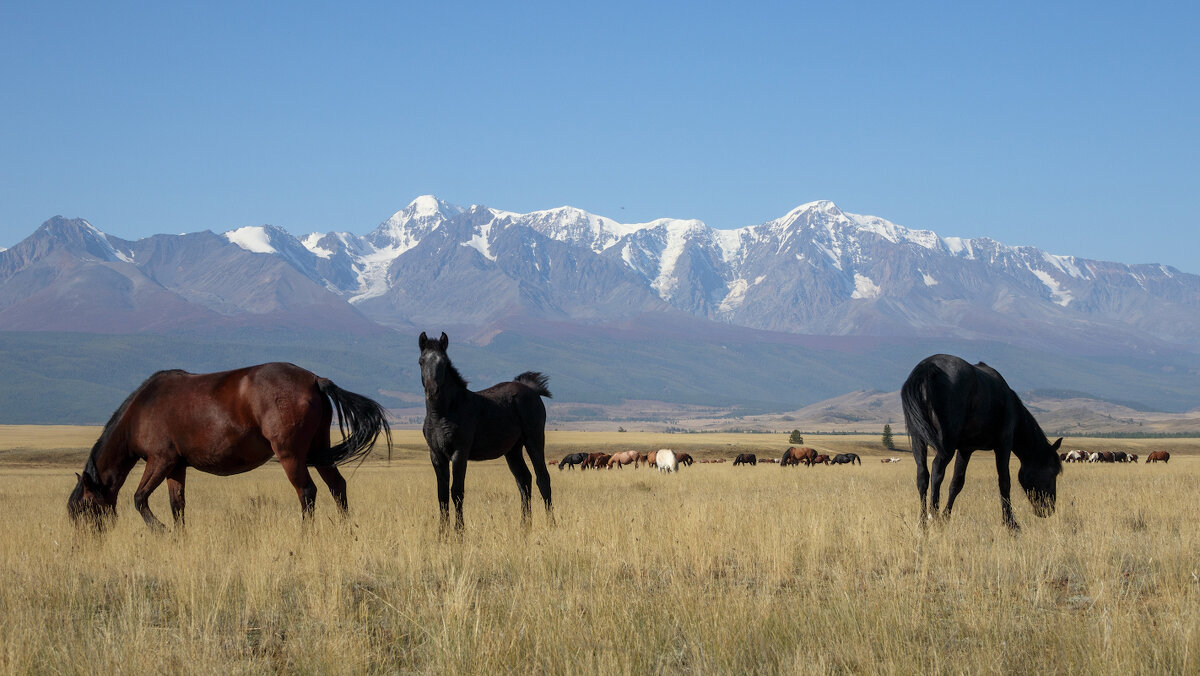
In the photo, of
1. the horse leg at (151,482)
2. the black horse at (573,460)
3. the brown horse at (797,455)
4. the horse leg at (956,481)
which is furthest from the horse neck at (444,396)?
the black horse at (573,460)

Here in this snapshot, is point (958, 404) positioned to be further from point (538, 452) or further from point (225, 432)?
point (225, 432)

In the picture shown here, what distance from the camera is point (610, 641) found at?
6520mm

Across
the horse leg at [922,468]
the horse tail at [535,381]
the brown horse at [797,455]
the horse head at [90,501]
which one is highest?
the horse tail at [535,381]

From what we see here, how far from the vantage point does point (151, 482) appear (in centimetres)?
1295

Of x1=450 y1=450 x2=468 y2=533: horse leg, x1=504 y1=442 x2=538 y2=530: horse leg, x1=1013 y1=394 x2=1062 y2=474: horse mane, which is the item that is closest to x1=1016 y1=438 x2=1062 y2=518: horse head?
x1=1013 y1=394 x2=1062 y2=474: horse mane

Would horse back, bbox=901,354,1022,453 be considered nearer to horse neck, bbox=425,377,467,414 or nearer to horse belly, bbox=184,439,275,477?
horse neck, bbox=425,377,467,414

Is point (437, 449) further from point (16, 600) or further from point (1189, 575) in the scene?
point (1189, 575)

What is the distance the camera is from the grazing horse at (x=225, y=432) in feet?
41.9

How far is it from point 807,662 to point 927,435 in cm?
806

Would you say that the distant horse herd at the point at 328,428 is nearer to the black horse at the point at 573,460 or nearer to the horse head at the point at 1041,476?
the horse head at the point at 1041,476

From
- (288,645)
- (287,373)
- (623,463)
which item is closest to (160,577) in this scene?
(288,645)

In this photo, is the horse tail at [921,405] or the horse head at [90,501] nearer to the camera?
the horse head at [90,501]

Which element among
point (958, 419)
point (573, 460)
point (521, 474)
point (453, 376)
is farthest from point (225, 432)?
point (573, 460)

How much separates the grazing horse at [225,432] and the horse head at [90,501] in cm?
1
